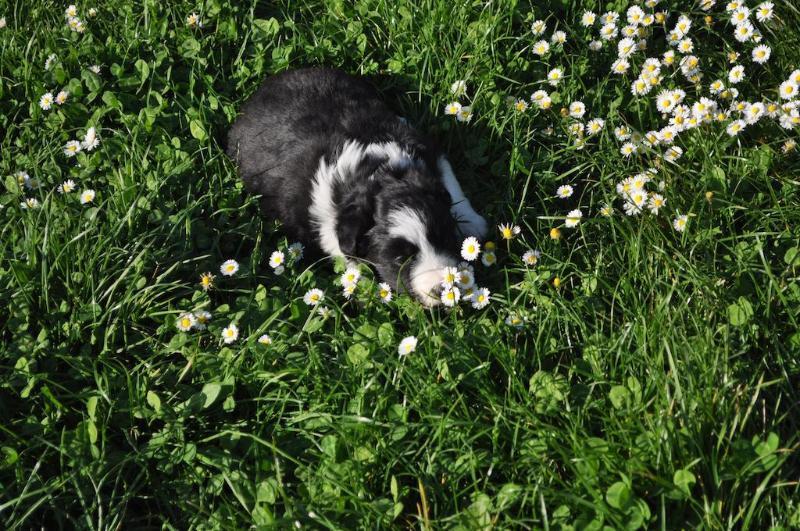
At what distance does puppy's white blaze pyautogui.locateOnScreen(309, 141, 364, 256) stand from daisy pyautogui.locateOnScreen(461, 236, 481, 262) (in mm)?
651

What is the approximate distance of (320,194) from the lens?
12.7 feet

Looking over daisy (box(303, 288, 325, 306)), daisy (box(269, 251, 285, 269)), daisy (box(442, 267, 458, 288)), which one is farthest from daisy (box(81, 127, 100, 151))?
daisy (box(442, 267, 458, 288))

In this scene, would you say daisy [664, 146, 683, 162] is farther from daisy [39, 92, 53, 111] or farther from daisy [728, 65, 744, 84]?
daisy [39, 92, 53, 111]

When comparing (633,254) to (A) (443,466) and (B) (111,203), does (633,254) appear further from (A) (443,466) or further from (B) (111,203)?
(B) (111,203)

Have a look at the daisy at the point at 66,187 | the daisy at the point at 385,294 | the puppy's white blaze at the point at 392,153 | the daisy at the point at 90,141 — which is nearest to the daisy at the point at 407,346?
the daisy at the point at 385,294

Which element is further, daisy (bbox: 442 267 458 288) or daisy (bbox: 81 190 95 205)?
daisy (bbox: 81 190 95 205)

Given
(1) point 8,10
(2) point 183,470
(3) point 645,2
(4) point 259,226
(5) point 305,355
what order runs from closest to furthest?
(2) point 183,470, (5) point 305,355, (4) point 259,226, (3) point 645,2, (1) point 8,10

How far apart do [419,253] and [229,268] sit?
3.02ft

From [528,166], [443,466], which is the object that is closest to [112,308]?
[443,466]

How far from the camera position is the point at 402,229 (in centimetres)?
353

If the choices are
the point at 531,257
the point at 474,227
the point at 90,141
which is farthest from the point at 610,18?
the point at 90,141

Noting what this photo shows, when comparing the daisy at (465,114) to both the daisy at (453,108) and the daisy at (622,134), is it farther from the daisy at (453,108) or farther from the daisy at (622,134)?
the daisy at (622,134)

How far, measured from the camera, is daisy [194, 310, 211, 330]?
11.0 feet

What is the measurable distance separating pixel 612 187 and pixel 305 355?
1.68 m
